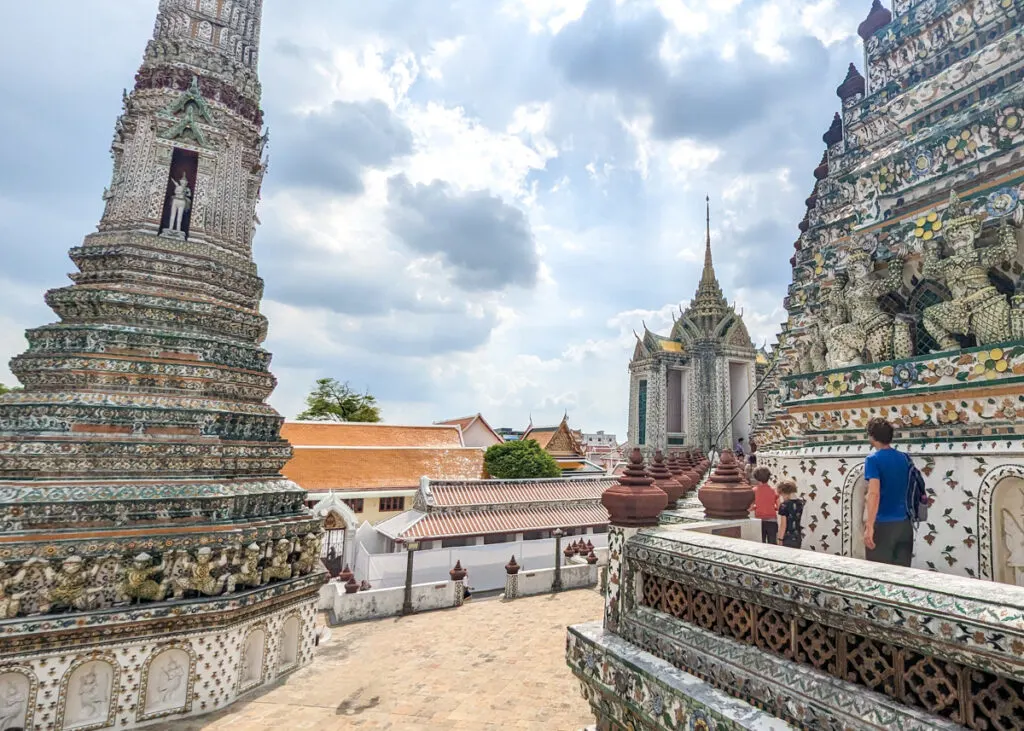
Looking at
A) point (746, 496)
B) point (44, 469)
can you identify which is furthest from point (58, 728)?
point (746, 496)

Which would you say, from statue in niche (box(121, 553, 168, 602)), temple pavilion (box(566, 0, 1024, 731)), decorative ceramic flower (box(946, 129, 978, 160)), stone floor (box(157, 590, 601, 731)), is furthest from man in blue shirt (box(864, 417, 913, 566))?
statue in niche (box(121, 553, 168, 602))

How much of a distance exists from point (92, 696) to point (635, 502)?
7.37 metres

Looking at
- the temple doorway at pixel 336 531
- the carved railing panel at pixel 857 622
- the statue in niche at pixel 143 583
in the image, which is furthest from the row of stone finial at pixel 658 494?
the temple doorway at pixel 336 531

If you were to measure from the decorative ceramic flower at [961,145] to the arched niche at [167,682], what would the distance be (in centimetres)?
1040

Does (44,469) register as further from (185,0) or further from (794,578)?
(185,0)

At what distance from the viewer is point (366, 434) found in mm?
28016

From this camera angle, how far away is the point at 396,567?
16.3 meters

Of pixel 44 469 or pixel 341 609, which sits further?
pixel 341 609

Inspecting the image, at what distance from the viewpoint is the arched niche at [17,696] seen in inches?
254

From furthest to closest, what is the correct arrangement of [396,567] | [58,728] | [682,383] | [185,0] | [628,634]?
[682,383], [396,567], [185,0], [58,728], [628,634]

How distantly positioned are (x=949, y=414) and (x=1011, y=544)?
3.29 feet

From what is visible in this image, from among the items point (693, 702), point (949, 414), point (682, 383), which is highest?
point (682, 383)

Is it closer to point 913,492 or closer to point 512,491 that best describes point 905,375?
point 913,492

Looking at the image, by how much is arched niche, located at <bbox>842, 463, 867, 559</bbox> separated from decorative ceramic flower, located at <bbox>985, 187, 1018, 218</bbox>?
2.41 metres
